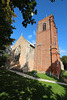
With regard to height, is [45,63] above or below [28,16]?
below

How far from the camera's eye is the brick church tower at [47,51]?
16.2 meters

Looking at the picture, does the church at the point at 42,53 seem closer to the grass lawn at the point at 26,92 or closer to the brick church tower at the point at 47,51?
the brick church tower at the point at 47,51

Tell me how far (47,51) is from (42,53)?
6.59ft

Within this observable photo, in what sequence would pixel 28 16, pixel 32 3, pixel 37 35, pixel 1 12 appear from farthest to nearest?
pixel 37 35 → pixel 1 12 → pixel 28 16 → pixel 32 3

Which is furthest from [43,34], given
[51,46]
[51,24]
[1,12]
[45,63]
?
[1,12]

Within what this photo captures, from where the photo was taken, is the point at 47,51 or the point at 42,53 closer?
the point at 47,51

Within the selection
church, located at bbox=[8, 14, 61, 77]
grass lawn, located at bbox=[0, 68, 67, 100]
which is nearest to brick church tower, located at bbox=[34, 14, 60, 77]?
church, located at bbox=[8, 14, 61, 77]

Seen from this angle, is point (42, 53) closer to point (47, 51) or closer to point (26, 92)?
point (47, 51)

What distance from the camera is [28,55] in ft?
67.9

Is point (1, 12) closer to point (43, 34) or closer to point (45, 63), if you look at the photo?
point (45, 63)

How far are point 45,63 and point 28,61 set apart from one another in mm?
6104

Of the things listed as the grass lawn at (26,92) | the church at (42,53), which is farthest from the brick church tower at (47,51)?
the grass lawn at (26,92)

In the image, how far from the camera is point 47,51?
18938 millimetres

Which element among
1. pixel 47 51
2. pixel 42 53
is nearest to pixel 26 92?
pixel 47 51
